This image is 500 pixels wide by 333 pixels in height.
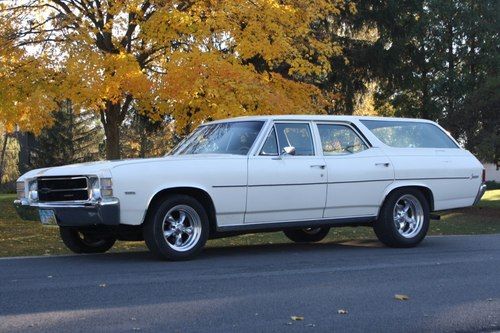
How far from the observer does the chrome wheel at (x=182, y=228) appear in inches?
313

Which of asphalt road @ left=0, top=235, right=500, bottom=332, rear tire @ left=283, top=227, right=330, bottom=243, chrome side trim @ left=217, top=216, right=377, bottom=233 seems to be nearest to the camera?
asphalt road @ left=0, top=235, right=500, bottom=332

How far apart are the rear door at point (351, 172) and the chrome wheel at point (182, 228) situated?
5.96 feet

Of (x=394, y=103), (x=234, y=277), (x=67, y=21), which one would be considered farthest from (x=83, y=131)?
(x=234, y=277)

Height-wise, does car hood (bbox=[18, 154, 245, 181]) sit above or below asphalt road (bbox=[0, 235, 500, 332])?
above

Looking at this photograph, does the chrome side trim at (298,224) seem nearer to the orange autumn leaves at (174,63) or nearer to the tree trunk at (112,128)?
the orange autumn leaves at (174,63)

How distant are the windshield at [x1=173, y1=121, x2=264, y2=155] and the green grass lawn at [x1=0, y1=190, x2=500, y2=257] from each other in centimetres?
217

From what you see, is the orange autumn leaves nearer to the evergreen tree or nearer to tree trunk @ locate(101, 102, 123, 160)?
tree trunk @ locate(101, 102, 123, 160)

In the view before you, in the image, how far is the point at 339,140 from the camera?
9.32 m

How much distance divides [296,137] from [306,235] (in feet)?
7.06

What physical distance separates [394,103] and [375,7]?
485cm

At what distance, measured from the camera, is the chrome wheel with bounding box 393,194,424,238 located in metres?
9.55

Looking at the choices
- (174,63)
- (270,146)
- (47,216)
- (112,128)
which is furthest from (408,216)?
(112,128)

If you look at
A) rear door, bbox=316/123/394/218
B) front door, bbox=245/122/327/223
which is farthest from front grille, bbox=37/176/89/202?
rear door, bbox=316/123/394/218

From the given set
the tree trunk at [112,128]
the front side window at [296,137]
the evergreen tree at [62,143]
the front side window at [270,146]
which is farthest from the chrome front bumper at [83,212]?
the evergreen tree at [62,143]
